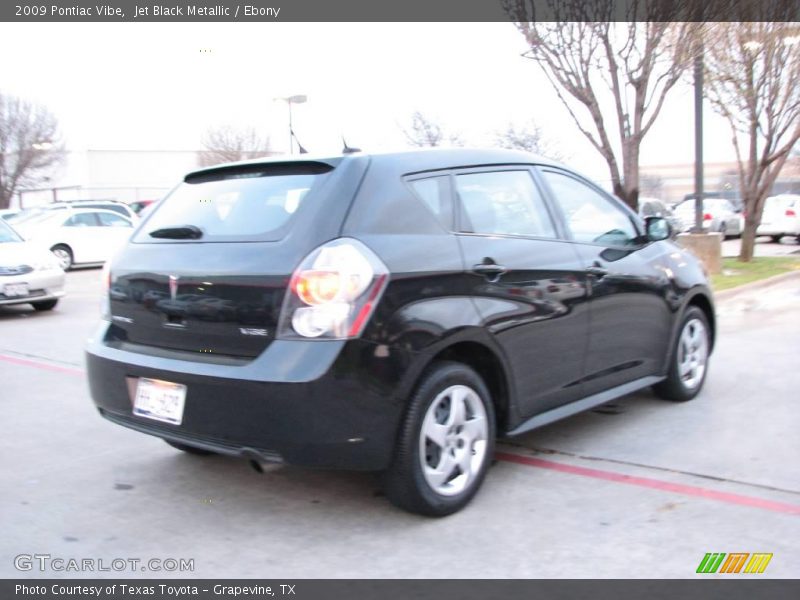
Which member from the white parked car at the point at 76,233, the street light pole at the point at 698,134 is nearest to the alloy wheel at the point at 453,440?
the street light pole at the point at 698,134

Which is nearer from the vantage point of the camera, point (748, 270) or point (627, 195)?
point (627, 195)

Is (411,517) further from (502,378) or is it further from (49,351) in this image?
(49,351)

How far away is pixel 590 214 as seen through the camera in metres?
5.01

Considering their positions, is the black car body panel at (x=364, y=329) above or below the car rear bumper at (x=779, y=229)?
above

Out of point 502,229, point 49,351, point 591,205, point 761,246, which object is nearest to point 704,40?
point 591,205

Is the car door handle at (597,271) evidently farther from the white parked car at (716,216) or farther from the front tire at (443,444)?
the white parked car at (716,216)

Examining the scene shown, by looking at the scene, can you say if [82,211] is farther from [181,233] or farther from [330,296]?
[330,296]

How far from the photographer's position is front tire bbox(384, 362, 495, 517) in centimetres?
354

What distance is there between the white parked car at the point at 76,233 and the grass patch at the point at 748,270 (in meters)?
13.5

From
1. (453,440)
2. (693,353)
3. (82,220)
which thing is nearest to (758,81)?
(693,353)

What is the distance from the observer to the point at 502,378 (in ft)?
13.3

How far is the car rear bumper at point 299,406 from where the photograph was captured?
329cm

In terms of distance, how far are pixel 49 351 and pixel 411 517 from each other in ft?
19.2

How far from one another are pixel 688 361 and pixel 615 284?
1.26m
